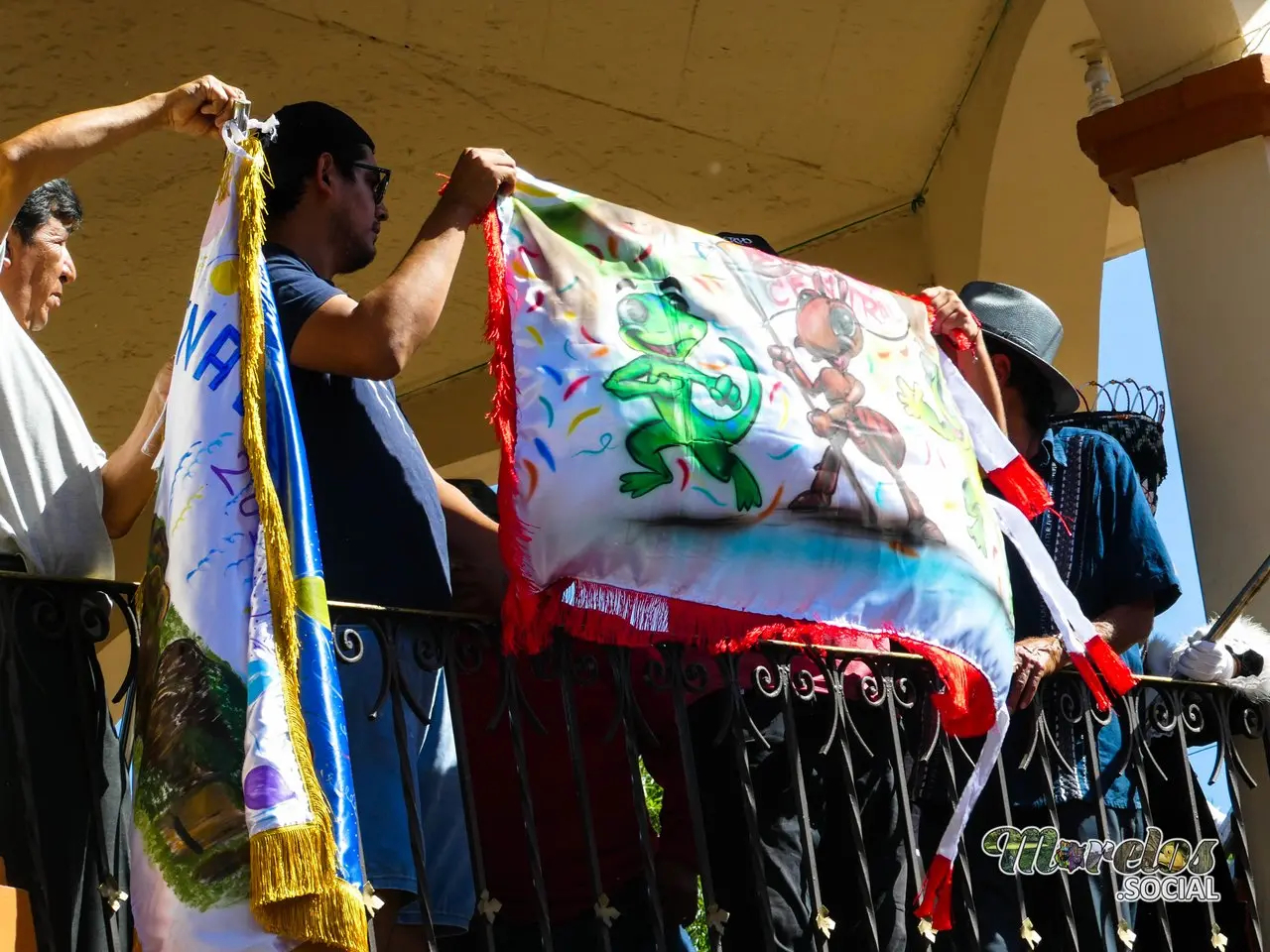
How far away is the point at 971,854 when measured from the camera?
4.36m

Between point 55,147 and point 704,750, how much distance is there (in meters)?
1.80

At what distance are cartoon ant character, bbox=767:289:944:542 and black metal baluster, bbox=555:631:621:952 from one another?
21.7 inches

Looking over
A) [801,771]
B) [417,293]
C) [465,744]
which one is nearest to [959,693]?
[801,771]

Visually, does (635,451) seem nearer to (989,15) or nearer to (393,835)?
(393,835)

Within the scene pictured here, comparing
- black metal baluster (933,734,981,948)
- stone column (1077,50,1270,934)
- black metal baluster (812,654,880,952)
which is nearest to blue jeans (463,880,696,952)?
black metal baluster (812,654,880,952)

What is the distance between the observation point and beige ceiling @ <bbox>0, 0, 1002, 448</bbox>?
20.0ft

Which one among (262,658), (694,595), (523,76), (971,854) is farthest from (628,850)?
(523,76)

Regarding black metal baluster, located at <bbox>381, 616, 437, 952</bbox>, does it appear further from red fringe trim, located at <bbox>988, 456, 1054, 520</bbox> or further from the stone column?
the stone column

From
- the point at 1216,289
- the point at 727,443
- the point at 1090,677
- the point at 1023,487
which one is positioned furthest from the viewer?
the point at 1216,289

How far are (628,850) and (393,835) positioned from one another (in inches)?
27.1

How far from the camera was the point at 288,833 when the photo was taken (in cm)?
302

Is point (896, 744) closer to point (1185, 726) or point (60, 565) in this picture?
point (1185, 726)

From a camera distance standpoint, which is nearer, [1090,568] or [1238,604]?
[1090,568]

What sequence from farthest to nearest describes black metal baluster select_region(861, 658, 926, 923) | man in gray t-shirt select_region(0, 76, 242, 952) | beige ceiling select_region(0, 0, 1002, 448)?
beige ceiling select_region(0, 0, 1002, 448) < black metal baluster select_region(861, 658, 926, 923) < man in gray t-shirt select_region(0, 76, 242, 952)
